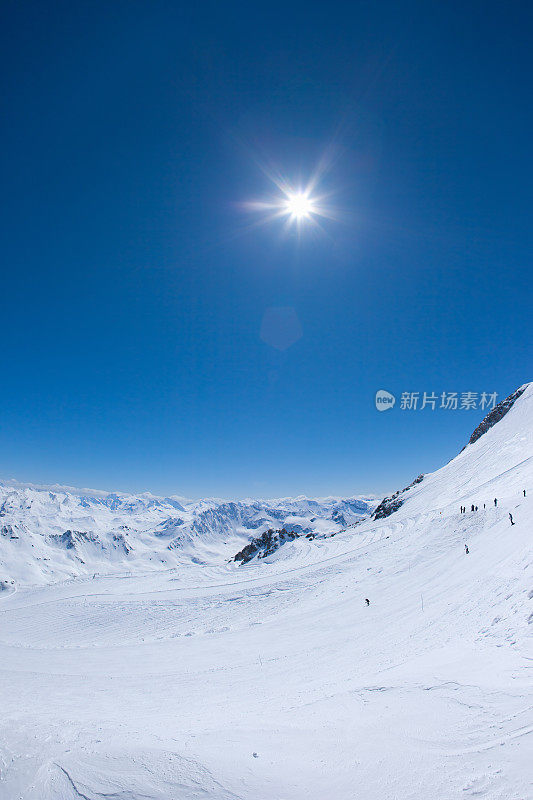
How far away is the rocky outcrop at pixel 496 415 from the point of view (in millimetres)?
74812

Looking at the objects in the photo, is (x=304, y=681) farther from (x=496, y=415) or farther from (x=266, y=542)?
(x=496, y=415)

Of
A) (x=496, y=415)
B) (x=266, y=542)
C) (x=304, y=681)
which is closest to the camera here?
(x=304, y=681)

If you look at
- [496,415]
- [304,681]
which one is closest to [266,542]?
[496,415]

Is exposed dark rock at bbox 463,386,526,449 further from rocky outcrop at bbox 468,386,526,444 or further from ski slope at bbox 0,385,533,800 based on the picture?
ski slope at bbox 0,385,533,800

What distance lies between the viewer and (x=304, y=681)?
14.1 meters

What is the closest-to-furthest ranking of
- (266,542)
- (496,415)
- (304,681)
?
(304,681)
(266,542)
(496,415)

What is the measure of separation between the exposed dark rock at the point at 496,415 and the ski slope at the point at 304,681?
141 feet

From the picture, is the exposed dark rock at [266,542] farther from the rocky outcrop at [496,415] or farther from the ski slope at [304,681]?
the rocky outcrop at [496,415]

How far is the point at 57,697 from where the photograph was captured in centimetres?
1560

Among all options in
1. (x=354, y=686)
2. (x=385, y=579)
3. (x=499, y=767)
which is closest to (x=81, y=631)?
(x=385, y=579)

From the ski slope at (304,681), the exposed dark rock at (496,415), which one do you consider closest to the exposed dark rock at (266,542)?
the ski slope at (304,681)

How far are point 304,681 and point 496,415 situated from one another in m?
81.0

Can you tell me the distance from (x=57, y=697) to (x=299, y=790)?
52.7 feet

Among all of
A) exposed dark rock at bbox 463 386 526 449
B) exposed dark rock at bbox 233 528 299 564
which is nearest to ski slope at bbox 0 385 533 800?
exposed dark rock at bbox 233 528 299 564
